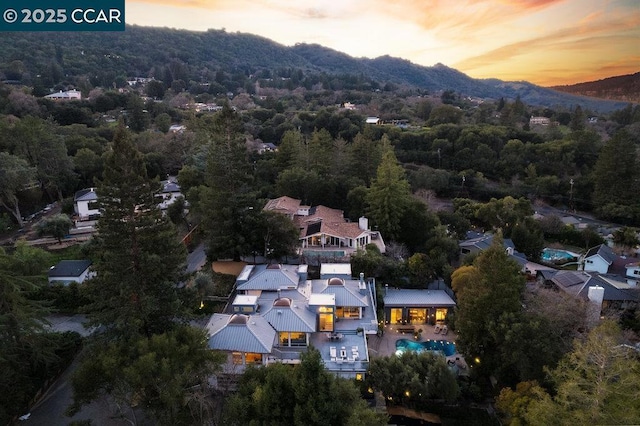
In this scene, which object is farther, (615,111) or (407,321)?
(615,111)

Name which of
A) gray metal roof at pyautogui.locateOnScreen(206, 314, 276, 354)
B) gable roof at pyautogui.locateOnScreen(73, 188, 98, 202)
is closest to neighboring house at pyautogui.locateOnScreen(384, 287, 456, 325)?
gray metal roof at pyautogui.locateOnScreen(206, 314, 276, 354)

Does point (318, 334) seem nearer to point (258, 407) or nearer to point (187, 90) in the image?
point (258, 407)

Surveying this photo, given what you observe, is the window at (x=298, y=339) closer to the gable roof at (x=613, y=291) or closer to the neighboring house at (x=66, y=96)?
the gable roof at (x=613, y=291)

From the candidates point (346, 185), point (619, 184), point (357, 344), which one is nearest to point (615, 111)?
point (619, 184)

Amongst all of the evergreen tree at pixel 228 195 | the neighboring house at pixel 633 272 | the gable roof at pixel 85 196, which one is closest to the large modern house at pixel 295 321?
the evergreen tree at pixel 228 195

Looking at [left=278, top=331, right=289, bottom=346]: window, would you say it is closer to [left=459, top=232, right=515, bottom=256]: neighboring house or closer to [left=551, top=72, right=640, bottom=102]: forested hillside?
[left=459, top=232, right=515, bottom=256]: neighboring house
